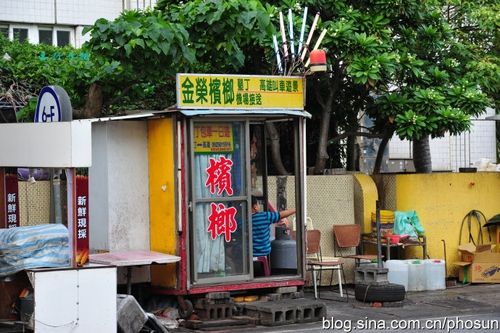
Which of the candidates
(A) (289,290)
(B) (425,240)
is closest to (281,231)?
(A) (289,290)

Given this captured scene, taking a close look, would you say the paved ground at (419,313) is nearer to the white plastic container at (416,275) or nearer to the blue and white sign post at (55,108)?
the white plastic container at (416,275)

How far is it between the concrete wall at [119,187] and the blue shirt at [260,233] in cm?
147

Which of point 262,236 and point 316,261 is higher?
point 262,236

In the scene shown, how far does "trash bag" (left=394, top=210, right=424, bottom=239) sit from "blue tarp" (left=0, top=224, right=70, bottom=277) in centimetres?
650

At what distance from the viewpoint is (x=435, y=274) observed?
16250 mm

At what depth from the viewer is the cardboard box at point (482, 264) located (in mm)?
16797

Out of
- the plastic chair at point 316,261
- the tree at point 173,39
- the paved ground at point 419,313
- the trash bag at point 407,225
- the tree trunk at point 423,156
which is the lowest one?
the paved ground at point 419,313

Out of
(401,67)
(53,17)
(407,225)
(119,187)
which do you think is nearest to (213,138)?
(119,187)

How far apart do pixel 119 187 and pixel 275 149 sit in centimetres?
421

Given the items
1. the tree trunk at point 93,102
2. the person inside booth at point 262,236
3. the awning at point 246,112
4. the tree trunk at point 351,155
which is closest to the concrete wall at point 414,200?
the tree trunk at point 351,155

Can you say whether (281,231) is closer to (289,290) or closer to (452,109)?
(289,290)

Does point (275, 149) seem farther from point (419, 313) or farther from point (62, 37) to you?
point (62, 37)

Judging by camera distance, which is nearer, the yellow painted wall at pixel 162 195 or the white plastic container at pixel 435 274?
the yellow painted wall at pixel 162 195

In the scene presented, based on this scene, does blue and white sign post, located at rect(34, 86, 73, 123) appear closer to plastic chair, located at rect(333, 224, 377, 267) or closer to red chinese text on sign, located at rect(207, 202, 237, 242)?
red chinese text on sign, located at rect(207, 202, 237, 242)
